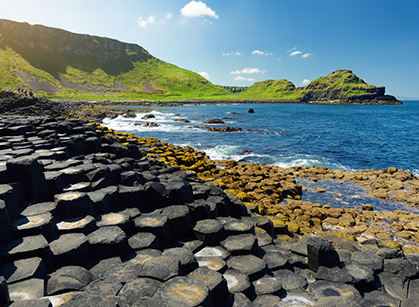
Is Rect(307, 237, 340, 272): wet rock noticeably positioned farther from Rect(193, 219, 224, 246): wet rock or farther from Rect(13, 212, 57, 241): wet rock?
Rect(13, 212, 57, 241): wet rock

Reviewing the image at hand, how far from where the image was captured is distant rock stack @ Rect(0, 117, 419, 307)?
4043 mm

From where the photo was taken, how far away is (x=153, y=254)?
545cm

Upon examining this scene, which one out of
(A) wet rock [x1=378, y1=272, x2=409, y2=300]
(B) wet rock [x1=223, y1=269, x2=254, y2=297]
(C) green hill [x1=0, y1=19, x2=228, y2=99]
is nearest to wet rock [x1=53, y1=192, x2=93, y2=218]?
(B) wet rock [x1=223, y1=269, x2=254, y2=297]

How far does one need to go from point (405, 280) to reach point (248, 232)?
367 centimetres

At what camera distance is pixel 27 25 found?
175750 millimetres

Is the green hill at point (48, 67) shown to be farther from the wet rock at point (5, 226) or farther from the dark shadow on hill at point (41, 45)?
the wet rock at point (5, 226)

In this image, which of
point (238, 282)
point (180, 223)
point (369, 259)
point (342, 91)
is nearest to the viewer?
point (238, 282)

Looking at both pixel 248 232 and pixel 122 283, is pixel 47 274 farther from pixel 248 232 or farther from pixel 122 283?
pixel 248 232

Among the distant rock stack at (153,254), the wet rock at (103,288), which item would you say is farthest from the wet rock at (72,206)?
the wet rock at (103,288)

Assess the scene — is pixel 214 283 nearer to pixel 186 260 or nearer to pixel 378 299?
pixel 186 260

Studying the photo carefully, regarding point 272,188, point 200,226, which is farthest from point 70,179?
point 272,188

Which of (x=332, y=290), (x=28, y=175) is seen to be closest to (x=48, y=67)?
(x=28, y=175)

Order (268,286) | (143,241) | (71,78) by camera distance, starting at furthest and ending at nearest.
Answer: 1. (71,78)
2. (143,241)
3. (268,286)

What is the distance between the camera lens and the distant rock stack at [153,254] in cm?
404
